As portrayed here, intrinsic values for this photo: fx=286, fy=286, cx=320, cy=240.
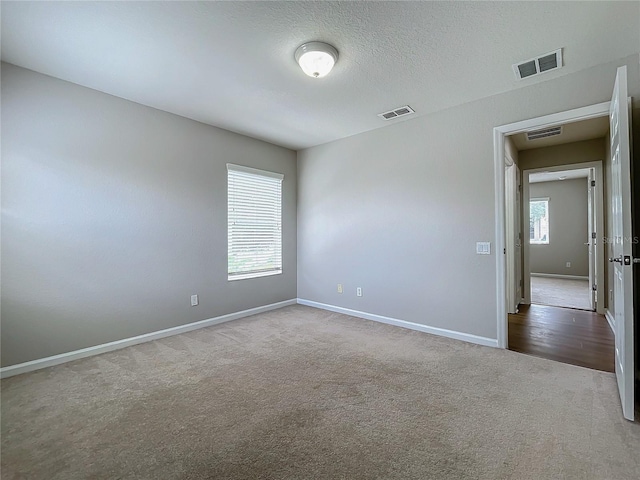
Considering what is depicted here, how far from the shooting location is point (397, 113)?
3.42 meters

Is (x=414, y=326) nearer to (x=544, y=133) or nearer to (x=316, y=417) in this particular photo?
(x=316, y=417)

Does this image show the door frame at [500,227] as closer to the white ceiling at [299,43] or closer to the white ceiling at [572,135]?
the white ceiling at [299,43]

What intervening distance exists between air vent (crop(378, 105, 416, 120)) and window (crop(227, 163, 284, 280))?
74.6 inches

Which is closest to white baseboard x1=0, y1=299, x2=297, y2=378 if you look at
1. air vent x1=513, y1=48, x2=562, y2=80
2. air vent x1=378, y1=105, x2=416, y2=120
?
air vent x1=378, y1=105, x2=416, y2=120

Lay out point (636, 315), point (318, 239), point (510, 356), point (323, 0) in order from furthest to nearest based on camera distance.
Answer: point (318, 239) < point (510, 356) < point (636, 315) < point (323, 0)

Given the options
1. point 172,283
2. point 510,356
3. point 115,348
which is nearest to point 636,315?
point 510,356

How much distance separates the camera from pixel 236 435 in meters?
1.68

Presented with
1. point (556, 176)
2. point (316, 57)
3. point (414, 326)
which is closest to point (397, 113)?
point (316, 57)

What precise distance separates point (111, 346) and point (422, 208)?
375cm

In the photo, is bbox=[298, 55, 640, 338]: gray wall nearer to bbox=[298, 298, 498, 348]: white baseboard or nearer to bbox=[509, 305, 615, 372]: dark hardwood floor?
bbox=[298, 298, 498, 348]: white baseboard

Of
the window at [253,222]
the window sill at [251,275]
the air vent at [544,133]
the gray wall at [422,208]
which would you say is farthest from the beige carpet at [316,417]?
the air vent at [544,133]

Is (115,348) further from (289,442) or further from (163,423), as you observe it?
(289,442)

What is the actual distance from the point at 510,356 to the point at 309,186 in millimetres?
3494

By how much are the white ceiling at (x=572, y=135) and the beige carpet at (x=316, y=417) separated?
2.99m
